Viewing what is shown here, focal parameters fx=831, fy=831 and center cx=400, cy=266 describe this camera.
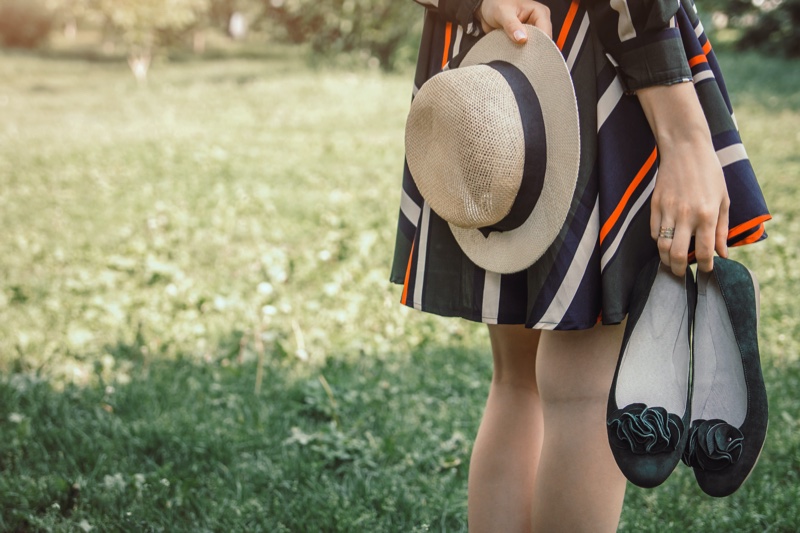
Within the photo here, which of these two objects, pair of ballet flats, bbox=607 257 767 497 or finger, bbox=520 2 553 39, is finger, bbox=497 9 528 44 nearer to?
finger, bbox=520 2 553 39

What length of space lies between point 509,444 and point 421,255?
43 centimetres

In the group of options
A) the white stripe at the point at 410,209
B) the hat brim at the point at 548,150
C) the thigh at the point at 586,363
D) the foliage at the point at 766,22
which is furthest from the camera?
the foliage at the point at 766,22

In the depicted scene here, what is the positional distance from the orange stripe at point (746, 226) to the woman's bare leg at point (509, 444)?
0.45 meters

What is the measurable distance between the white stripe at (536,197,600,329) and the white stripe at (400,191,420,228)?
1.30 ft

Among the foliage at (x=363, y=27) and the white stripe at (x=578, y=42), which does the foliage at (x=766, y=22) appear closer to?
the foliage at (x=363, y=27)

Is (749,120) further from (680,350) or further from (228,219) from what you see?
(680,350)

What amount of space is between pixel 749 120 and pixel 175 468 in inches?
305

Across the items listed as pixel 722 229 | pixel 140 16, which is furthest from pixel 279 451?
pixel 140 16

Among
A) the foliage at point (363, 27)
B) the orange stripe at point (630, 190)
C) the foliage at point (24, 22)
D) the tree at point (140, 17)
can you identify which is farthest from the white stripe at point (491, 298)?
the foliage at point (24, 22)

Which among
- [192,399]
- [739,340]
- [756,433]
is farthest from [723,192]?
[192,399]

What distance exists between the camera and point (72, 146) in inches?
322

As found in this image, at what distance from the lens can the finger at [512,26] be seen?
1391mm

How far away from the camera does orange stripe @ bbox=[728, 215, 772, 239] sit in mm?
1356

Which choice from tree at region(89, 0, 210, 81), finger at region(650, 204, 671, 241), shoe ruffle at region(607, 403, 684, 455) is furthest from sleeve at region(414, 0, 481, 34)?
tree at region(89, 0, 210, 81)
